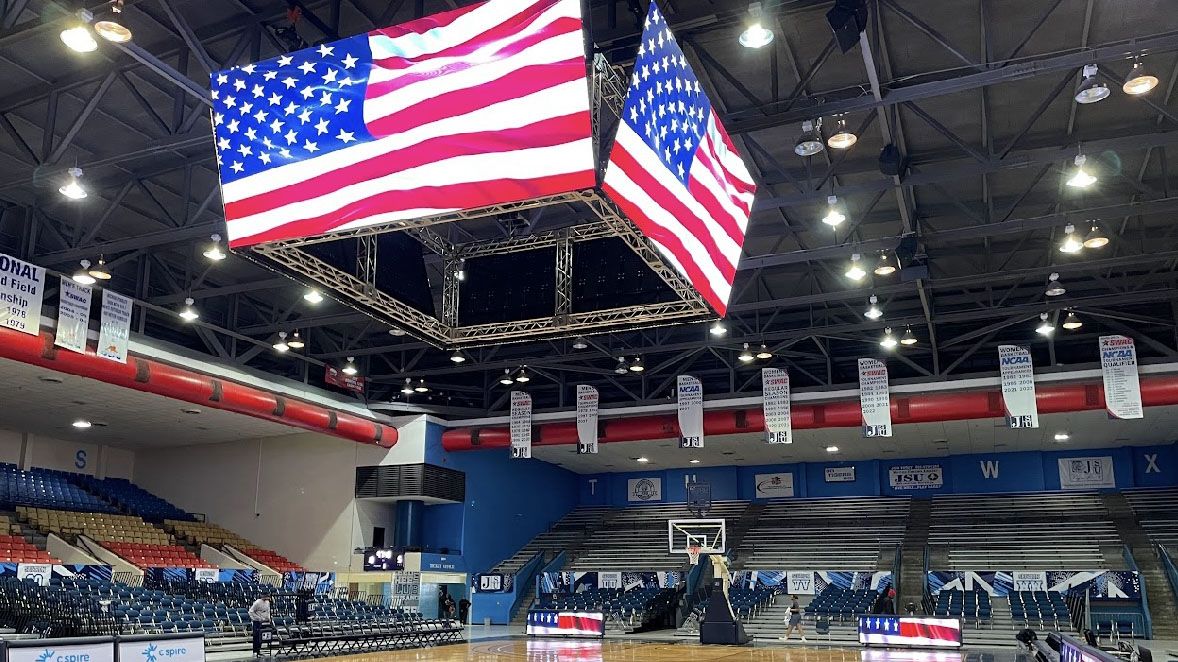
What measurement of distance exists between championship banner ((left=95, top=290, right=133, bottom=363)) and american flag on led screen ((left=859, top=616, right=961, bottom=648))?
17113mm

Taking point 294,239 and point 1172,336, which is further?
point 1172,336

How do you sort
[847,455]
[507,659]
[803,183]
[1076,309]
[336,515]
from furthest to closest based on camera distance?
1. [847,455]
2. [336,515]
3. [1076,309]
4. [507,659]
5. [803,183]

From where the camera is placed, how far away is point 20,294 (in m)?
16.2

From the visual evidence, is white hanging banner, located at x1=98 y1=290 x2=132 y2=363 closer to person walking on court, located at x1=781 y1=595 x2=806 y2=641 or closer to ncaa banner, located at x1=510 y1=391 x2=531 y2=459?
ncaa banner, located at x1=510 y1=391 x2=531 y2=459

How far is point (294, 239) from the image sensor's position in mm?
9352

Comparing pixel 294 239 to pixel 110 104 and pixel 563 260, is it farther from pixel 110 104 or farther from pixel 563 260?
pixel 110 104

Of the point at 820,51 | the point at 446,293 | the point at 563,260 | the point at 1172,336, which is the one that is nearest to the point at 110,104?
the point at 446,293

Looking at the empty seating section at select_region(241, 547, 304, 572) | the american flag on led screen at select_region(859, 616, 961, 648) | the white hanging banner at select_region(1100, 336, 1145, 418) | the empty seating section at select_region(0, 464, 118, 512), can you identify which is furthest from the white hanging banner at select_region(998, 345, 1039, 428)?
the empty seating section at select_region(0, 464, 118, 512)

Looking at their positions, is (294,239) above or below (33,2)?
below

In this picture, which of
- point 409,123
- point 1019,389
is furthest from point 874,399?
point 409,123

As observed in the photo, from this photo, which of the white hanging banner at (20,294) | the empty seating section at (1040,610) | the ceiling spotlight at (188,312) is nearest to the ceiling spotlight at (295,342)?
the ceiling spotlight at (188,312)

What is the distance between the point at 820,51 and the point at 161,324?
19.6 m

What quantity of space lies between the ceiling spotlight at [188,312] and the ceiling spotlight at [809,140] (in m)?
13.1

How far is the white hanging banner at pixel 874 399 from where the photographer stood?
2169 centimetres
